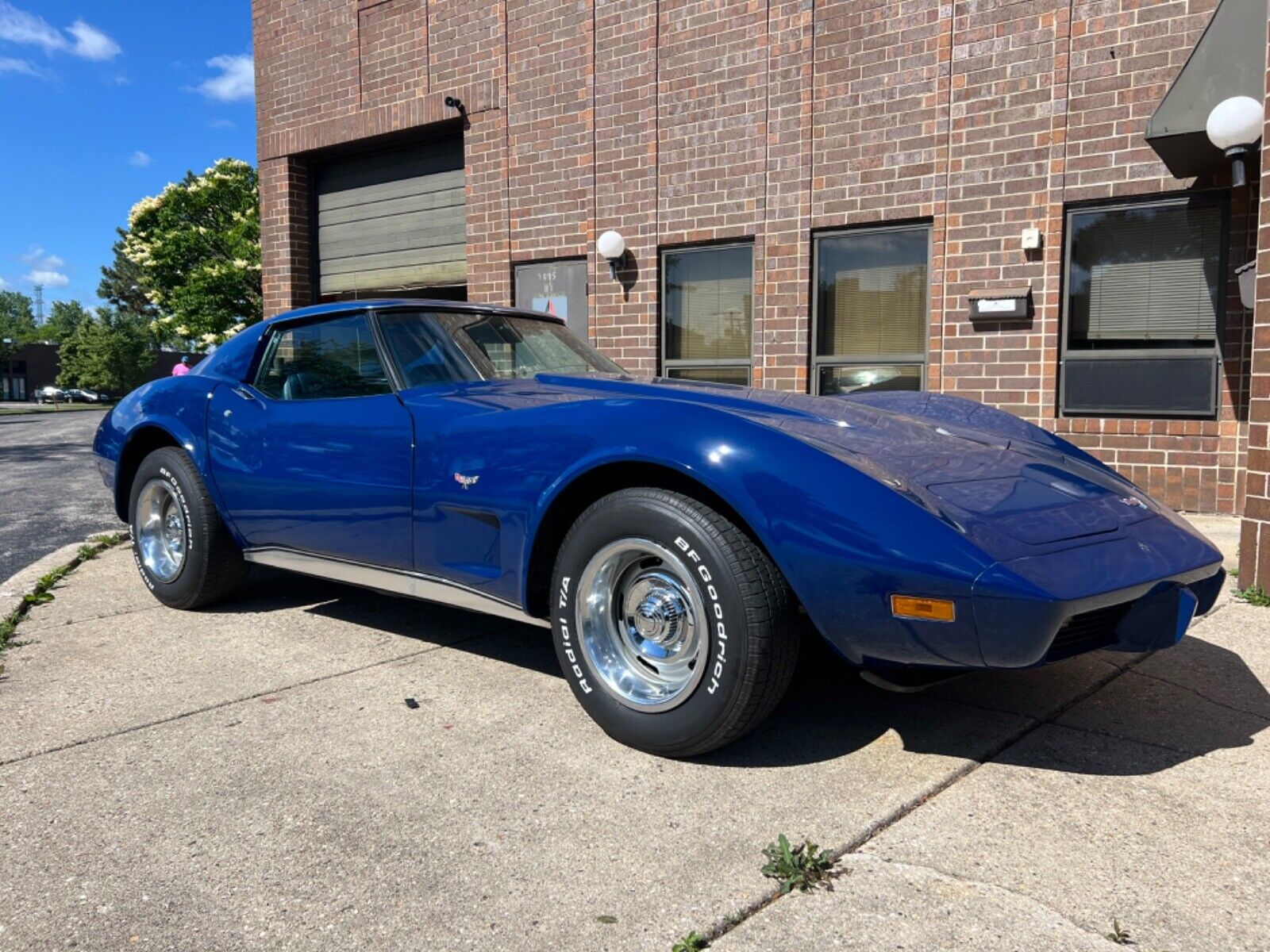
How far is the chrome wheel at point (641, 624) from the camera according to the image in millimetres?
2594

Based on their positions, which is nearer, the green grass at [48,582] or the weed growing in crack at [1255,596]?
the green grass at [48,582]

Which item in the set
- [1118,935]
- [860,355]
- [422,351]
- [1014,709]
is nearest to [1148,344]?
[860,355]

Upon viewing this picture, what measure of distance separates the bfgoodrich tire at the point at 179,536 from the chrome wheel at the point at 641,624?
6.97ft

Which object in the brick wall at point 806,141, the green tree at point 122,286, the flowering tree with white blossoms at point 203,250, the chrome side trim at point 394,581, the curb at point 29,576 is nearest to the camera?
the chrome side trim at point 394,581

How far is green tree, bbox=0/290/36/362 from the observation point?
86.0 m

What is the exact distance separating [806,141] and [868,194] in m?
0.73

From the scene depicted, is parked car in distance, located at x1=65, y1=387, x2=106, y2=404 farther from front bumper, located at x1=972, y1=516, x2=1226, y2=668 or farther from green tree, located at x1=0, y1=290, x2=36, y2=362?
front bumper, located at x1=972, y1=516, x2=1226, y2=668

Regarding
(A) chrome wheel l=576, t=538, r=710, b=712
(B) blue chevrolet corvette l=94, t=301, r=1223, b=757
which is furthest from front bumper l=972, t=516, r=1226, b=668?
(A) chrome wheel l=576, t=538, r=710, b=712

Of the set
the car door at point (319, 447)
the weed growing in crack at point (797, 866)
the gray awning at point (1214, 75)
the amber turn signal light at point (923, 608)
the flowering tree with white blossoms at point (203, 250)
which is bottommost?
the weed growing in crack at point (797, 866)

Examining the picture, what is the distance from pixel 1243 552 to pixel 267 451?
4.34m

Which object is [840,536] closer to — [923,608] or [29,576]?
[923,608]

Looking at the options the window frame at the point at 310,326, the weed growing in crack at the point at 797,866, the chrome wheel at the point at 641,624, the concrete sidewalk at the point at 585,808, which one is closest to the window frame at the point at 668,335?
the window frame at the point at 310,326

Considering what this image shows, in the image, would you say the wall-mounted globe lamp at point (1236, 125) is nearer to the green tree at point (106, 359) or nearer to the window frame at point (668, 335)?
the window frame at point (668, 335)

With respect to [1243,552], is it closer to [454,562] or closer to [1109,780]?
[1109,780]
